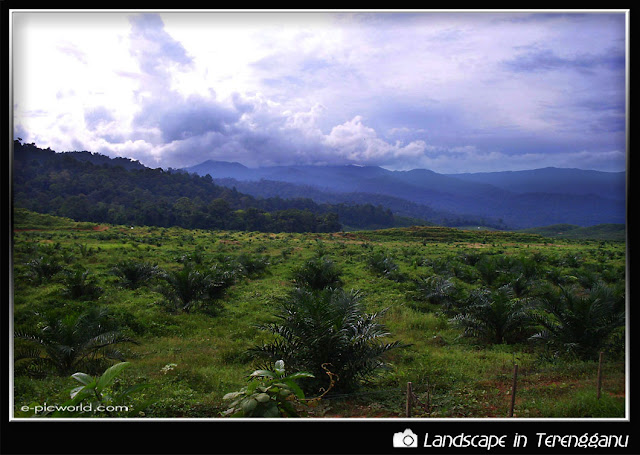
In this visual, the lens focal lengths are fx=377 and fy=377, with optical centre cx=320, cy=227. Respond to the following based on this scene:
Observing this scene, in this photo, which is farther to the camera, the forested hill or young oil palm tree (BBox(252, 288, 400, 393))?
the forested hill

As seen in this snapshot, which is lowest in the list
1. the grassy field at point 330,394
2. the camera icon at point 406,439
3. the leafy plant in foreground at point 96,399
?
the grassy field at point 330,394

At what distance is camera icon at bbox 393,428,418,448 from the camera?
307cm

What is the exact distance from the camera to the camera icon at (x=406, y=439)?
307cm

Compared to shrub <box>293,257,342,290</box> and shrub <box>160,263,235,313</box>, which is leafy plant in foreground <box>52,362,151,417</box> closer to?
shrub <box>160,263,235,313</box>

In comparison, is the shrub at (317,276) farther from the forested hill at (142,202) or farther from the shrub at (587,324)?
the forested hill at (142,202)

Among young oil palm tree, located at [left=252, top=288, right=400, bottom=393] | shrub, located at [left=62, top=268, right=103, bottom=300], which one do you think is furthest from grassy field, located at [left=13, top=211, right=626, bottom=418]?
young oil palm tree, located at [left=252, top=288, right=400, bottom=393]

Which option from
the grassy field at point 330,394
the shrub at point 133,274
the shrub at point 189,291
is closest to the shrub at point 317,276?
the grassy field at point 330,394

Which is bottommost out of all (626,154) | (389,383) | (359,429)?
(389,383)

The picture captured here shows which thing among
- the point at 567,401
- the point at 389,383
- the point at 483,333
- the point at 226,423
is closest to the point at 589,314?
the point at 483,333

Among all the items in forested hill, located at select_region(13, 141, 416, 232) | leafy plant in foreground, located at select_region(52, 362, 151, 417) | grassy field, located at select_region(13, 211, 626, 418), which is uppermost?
forested hill, located at select_region(13, 141, 416, 232)

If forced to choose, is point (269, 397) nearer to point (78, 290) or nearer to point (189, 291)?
point (189, 291)
